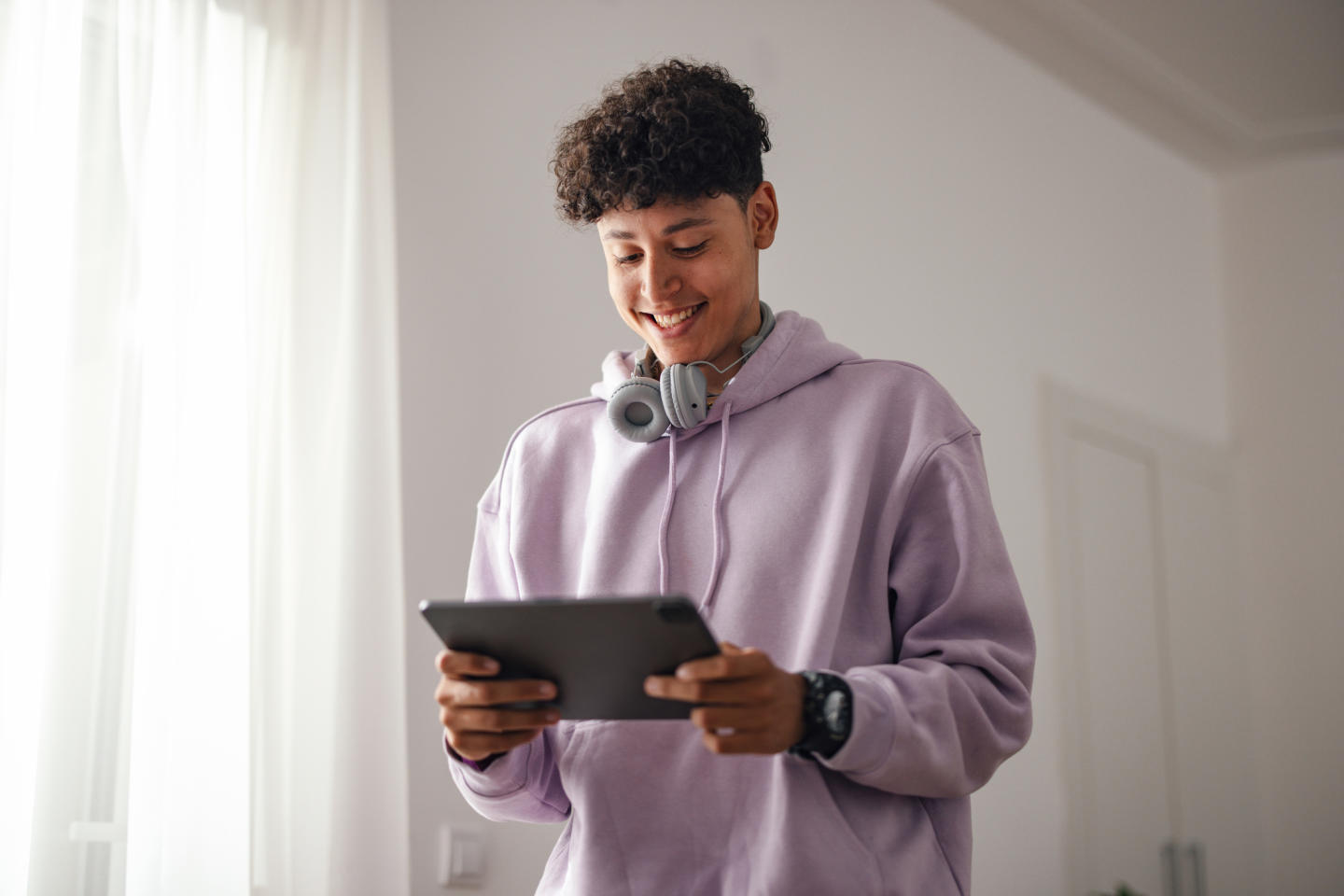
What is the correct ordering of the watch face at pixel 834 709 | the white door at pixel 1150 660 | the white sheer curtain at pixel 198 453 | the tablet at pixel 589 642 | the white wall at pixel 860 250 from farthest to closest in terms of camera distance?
the white door at pixel 1150 660 < the white wall at pixel 860 250 < the white sheer curtain at pixel 198 453 < the watch face at pixel 834 709 < the tablet at pixel 589 642

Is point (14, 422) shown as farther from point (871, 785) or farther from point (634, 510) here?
point (871, 785)

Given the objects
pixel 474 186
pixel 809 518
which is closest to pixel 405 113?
pixel 474 186

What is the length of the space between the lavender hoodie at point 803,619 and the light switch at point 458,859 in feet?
2.81

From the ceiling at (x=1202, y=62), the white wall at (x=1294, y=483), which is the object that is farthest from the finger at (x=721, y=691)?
the white wall at (x=1294, y=483)

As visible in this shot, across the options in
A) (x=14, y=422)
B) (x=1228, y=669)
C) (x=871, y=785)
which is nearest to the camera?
(x=871, y=785)

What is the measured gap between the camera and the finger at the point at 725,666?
998mm

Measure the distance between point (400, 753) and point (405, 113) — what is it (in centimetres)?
119

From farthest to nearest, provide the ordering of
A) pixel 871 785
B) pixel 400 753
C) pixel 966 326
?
pixel 966 326, pixel 400 753, pixel 871 785

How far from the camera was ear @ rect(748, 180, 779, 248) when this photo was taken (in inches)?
55.6

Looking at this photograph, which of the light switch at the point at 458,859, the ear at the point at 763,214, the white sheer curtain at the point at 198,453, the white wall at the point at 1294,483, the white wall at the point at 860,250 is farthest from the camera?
the white wall at the point at 1294,483

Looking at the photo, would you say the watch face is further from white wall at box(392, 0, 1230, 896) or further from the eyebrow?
white wall at box(392, 0, 1230, 896)

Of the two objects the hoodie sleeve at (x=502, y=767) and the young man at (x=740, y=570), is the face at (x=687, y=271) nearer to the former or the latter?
the young man at (x=740, y=570)

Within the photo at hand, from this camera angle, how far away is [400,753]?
80.4 inches

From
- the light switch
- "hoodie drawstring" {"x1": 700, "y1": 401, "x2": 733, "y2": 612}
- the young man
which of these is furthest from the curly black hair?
the light switch
